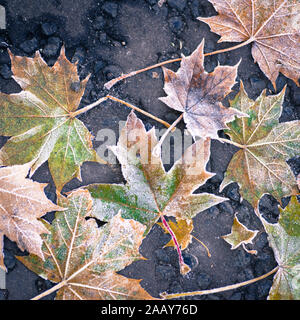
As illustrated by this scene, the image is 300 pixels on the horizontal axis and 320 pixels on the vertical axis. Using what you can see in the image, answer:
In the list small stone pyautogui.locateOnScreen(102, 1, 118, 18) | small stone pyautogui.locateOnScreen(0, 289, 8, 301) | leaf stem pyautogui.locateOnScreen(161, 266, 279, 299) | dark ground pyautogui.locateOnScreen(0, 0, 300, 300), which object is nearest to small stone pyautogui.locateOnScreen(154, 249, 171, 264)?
dark ground pyautogui.locateOnScreen(0, 0, 300, 300)

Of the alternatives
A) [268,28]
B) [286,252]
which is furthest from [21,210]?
[268,28]

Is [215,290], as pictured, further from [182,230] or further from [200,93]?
[200,93]

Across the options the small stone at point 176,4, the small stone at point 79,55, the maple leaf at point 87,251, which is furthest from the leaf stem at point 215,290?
the small stone at point 176,4

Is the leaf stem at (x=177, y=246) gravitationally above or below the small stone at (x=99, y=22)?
below

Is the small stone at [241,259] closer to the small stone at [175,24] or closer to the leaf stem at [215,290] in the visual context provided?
the leaf stem at [215,290]

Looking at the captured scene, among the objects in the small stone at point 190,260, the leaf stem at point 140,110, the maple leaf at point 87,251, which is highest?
the leaf stem at point 140,110

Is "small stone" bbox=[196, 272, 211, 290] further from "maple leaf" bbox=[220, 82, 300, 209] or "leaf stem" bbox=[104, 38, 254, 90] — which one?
"leaf stem" bbox=[104, 38, 254, 90]
